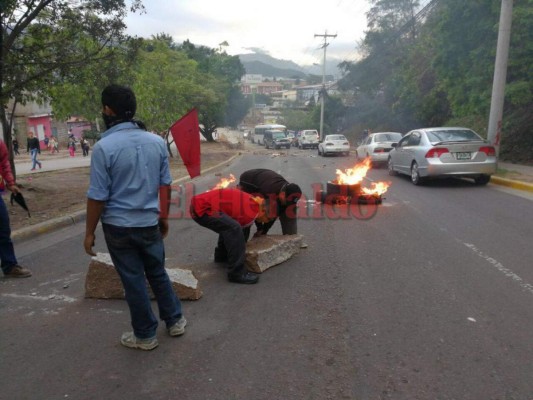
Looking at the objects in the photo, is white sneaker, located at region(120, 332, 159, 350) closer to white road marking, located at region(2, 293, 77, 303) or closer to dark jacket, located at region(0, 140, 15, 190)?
white road marking, located at region(2, 293, 77, 303)

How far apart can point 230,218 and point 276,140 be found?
37893 mm

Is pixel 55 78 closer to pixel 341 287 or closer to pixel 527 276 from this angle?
pixel 341 287

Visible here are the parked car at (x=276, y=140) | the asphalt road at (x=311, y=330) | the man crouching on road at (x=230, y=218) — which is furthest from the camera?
the parked car at (x=276, y=140)

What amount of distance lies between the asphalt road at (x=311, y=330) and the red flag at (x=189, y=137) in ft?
4.34

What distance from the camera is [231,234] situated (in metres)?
4.47

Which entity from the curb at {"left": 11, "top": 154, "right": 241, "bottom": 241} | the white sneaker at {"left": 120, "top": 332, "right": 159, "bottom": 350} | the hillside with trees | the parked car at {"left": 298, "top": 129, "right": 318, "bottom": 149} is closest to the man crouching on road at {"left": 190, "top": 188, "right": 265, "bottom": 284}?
the white sneaker at {"left": 120, "top": 332, "right": 159, "bottom": 350}

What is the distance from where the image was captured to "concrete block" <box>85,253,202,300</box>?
161 inches

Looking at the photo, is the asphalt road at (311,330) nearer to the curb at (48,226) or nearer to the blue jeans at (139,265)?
the blue jeans at (139,265)

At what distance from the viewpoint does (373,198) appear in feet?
29.3

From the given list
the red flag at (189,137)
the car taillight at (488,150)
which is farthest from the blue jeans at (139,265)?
the car taillight at (488,150)

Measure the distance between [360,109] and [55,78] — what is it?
4107 centimetres

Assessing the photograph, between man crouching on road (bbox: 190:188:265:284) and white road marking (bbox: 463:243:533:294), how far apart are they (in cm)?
265

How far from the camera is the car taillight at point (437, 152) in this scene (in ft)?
35.3

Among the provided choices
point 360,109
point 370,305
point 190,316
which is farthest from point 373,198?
point 360,109
